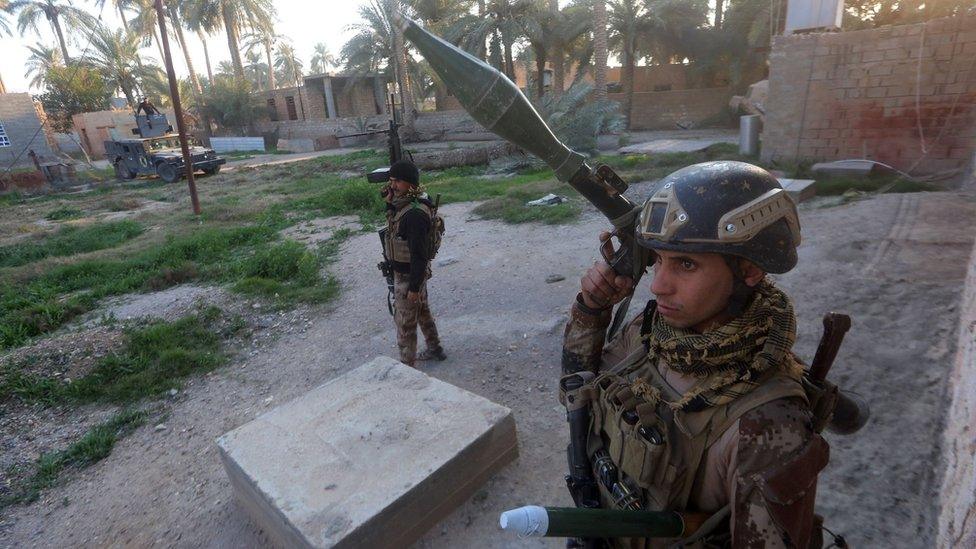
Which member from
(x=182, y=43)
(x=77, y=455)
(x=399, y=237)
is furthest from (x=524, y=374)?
(x=182, y=43)

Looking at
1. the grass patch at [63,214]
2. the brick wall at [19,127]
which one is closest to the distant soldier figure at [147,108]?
the grass patch at [63,214]

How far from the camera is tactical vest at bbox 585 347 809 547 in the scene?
1.15 m

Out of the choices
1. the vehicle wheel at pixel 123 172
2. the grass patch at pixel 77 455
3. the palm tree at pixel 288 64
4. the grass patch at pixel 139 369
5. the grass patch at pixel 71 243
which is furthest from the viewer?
the palm tree at pixel 288 64

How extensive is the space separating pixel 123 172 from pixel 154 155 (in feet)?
7.88

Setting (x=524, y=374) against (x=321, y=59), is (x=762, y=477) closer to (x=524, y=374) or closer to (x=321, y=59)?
(x=524, y=374)

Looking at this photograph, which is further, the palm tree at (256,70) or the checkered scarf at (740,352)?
the palm tree at (256,70)

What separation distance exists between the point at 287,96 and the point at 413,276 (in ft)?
112

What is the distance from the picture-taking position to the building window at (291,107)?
33.4 meters

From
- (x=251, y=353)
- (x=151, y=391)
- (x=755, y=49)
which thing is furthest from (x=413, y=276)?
(x=755, y=49)

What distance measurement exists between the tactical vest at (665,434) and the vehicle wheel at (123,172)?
21.7 meters

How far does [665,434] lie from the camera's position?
121cm

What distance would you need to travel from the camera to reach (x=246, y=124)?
32094 mm

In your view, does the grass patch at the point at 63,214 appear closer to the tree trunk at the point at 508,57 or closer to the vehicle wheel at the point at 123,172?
the vehicle wheel at the point at 123,172

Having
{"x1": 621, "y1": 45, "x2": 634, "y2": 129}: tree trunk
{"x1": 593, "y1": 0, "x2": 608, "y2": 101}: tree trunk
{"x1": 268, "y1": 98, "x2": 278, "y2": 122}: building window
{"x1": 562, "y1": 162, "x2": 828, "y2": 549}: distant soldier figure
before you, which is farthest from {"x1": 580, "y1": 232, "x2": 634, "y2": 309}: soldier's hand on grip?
{"x1": 268, "y1": 98, "x2": 278, "y2": 122}: building window
